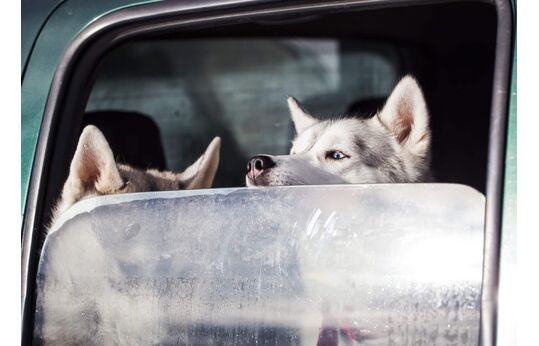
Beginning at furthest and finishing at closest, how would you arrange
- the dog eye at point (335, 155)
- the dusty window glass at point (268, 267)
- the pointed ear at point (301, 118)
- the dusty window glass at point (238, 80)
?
the dusty window glass at point (238, 80) → the pointed ear at point (301, 118) → the dog eye at point (335, 155) → the dusty window glass at point (268, 267)

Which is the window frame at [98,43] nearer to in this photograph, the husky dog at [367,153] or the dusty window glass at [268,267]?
the dusty window glass at [268,267]

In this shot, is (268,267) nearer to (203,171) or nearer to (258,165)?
(258,165)

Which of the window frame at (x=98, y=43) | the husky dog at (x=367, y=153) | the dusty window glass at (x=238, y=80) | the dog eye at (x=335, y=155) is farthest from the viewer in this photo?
the dusty window glass at (x=238, y=80)

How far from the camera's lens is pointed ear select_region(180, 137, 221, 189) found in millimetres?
2045

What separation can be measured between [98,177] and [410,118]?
0.78 meters

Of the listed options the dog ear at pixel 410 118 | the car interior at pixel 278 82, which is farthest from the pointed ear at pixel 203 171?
the dog ear at pixel 410 118

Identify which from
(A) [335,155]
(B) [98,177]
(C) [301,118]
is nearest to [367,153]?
(A) [335,155]

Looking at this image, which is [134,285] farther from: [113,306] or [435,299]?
[435,299]

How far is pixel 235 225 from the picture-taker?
1.58 meters

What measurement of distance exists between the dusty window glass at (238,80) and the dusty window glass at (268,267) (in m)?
1.12

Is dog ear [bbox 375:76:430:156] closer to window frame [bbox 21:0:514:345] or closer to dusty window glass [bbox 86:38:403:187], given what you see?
window frame [bbox 21:0:514:345]

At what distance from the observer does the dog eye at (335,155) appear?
1789 mm

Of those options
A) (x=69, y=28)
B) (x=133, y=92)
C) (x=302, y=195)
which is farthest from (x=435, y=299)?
(x=133, y=92)

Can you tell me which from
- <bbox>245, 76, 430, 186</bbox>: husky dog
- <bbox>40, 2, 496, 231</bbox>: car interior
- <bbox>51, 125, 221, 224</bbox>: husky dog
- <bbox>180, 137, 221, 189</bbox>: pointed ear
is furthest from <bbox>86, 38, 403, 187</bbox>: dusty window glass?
<bbox>245, 76, 430, 186</bbox>: husky dog
